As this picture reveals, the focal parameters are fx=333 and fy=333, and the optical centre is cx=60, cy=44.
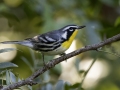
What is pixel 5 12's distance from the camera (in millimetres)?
1889

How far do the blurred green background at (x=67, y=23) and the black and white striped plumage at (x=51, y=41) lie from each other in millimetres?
140

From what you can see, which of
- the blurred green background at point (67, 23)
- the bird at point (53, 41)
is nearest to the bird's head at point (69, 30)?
the bird at point (53, 41)

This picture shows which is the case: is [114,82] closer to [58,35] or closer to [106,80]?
[106,80]

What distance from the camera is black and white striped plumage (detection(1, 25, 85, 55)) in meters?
1.63

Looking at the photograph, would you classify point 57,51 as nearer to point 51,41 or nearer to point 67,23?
point 51,41

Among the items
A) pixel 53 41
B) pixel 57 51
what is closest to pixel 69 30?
pixel 53 41

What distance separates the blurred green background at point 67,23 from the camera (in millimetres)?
2100

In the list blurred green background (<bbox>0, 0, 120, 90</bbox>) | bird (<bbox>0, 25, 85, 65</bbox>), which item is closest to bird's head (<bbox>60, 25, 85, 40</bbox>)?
bird (<bbox>0, 25, 85, 65</bbox>)

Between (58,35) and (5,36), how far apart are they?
0.79 m

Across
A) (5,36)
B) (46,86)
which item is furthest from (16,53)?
(46,86)

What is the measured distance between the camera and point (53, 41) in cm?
175

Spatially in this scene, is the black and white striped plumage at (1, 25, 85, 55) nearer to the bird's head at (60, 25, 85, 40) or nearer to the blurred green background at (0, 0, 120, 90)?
the bird's head at (60, 25, 85, 40)

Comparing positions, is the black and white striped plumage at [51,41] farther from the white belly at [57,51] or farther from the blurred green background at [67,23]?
the blurred green background at [67,23]

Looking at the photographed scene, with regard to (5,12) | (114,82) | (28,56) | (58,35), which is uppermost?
(5,12)
